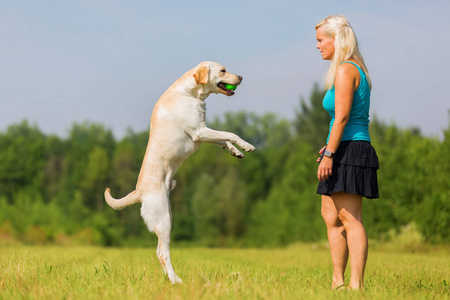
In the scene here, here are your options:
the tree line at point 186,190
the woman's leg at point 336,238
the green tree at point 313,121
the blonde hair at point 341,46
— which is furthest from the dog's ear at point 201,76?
the green tree at point 313,121

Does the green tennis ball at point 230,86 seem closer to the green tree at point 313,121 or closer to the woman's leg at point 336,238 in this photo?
the woman's leg at point 336,238

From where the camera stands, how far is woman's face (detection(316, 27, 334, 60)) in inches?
197

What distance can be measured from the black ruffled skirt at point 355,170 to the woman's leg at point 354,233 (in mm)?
142

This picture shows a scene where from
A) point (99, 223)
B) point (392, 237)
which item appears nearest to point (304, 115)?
point (99, 223)

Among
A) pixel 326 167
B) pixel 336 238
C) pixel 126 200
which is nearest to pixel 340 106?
pixel 326 167

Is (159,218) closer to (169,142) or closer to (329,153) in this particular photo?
(169,142)

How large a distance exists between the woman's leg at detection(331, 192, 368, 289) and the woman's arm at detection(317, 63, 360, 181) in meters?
0.36

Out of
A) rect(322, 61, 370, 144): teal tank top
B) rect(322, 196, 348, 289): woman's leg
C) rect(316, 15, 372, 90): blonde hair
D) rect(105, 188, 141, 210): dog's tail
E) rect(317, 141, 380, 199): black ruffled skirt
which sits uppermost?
rect(316, 15, 372, 90): blonde hair

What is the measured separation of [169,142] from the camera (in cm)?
562

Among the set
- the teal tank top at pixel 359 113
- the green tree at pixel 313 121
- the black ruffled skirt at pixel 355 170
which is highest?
the green tree at pixel 313 121

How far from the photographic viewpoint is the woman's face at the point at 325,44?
5.01 m

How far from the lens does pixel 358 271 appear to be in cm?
481

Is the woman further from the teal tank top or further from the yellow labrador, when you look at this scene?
the yellow labrador

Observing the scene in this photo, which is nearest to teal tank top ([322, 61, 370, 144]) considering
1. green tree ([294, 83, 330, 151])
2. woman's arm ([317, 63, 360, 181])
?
→ woman's arm ([317, 63, 360, 181])
